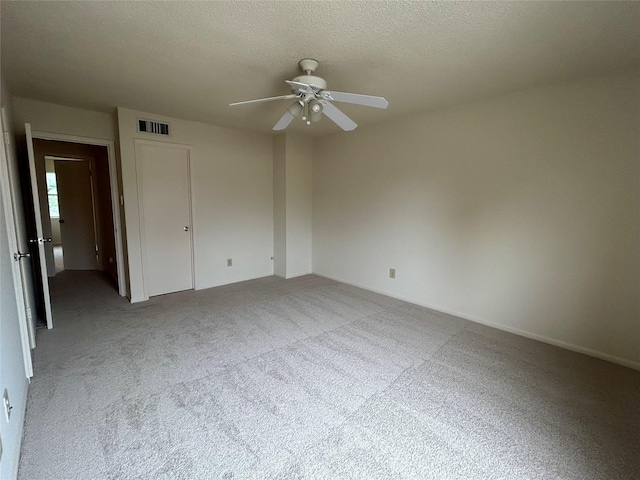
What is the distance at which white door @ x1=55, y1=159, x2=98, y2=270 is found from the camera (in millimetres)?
5418

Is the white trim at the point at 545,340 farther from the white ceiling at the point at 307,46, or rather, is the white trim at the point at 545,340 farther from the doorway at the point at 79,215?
the doorway at the point at 79,215

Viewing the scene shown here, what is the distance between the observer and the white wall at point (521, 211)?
94.8 inches

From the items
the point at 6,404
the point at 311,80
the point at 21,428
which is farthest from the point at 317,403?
the point at 311,80

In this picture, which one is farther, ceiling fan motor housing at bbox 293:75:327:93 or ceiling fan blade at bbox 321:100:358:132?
ceiling fan blade at bbox 321:100:358:132

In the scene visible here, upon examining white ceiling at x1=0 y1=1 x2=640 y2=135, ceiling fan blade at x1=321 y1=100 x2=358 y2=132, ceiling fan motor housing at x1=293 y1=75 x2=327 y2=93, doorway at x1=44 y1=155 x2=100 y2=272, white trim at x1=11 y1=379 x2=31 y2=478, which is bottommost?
white trim at x1=11 y1=379 x2=31 y2=478

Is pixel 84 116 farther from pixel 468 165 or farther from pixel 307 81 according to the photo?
pixel 468 165

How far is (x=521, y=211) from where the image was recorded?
9.43 ft

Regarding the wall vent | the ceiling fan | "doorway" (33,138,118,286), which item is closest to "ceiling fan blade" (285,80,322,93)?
the ceiling fan

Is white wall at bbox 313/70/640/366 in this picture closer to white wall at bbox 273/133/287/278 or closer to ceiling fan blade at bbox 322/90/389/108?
white wall at bbox 273/133/287/278

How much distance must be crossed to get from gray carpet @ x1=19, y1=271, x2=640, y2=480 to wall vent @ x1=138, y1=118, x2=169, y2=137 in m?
2.28

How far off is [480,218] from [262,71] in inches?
102

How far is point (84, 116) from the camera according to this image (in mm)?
3510

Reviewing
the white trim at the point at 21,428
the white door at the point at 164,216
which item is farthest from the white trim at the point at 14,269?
the white door at the point at 164,216

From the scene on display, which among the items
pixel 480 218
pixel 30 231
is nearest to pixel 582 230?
pixel 480 218
